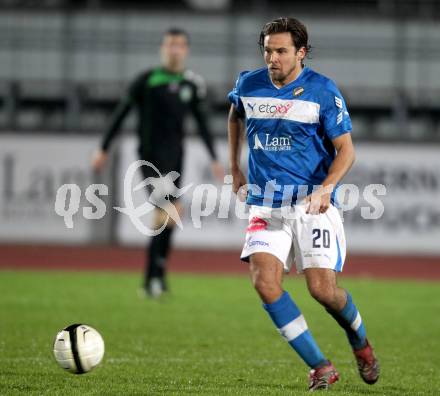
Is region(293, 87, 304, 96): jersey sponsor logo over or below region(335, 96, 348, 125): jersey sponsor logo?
over

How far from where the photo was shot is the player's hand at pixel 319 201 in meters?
5.72

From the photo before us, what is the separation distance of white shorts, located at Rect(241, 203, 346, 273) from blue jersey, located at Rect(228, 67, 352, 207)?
11cm

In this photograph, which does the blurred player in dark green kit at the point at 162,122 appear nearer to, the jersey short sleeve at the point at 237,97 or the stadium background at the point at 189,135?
the stadium background at the point at 189,135

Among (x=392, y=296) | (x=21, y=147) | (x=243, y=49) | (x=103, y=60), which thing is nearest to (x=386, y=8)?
(x=243, y=49)

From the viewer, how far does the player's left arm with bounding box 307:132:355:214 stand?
5.74m

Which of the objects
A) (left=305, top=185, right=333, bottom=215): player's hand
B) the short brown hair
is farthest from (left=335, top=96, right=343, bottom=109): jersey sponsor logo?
(left=305, top=185, right=333, bottom=215): player's hand

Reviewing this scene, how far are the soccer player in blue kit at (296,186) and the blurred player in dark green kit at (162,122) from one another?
15.9 ft

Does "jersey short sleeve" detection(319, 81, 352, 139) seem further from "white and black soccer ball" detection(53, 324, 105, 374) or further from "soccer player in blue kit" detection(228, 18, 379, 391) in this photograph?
"white and black soccer ball" detection(53, 324, 105, 374)

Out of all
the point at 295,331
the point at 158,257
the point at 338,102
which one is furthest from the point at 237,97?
the point at 158,257

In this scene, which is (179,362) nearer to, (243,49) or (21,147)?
(21,147)

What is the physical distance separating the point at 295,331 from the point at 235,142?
1.37 meters

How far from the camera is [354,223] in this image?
18156 millimetres

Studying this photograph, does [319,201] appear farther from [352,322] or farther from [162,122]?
[162,122]

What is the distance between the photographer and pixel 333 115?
19.7ft
